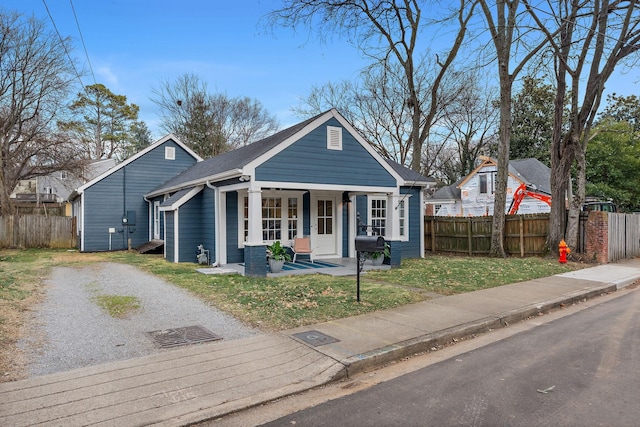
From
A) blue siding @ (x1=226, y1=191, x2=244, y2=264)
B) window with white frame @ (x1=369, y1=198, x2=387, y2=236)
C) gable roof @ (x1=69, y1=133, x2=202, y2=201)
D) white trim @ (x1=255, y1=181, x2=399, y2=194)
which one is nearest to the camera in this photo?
white trim @ (x1=255, y1=181, x2=399, y2=194)

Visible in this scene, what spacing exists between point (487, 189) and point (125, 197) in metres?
23.5

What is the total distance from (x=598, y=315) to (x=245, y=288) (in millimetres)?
6424

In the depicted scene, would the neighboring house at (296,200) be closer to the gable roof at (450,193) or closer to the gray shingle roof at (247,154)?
the gray shingle roof at (247,154)

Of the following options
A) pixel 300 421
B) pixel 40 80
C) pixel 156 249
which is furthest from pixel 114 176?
pixel 300 421

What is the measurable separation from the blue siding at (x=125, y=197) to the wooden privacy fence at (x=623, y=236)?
1728cm

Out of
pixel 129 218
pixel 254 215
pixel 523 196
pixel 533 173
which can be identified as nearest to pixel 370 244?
pixel 254 215

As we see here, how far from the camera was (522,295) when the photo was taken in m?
8.14

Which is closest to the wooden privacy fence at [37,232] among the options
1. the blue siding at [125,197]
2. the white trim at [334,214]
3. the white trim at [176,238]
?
the blue siding at [125,197]

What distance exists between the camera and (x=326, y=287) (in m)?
8.45

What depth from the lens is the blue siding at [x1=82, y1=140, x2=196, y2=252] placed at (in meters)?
17.7

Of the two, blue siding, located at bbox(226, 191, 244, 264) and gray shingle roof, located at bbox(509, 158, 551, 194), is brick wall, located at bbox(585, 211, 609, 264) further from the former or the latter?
gray shingle roof, located at bbox(509, 158, 551, 194)

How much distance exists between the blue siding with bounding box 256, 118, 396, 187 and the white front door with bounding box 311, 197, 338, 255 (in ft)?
7.89

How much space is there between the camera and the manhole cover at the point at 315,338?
510cm

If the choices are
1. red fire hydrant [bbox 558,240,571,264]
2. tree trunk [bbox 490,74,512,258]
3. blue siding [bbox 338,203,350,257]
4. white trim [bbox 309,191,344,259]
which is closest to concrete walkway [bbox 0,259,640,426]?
white trim [bbox 309,191,344,259]
